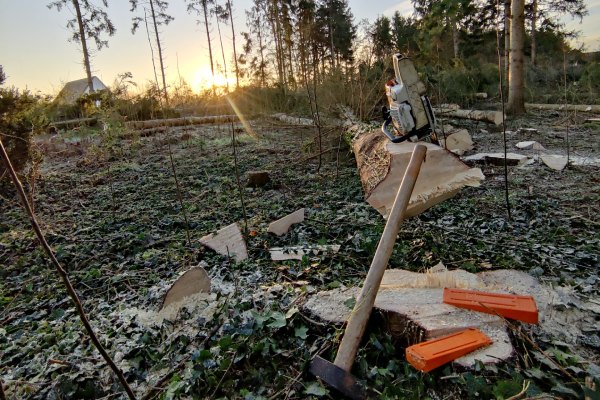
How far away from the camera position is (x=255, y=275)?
2.63 metres

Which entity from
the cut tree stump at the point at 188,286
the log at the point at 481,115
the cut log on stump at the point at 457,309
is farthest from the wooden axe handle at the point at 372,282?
the log at the point at 481,115

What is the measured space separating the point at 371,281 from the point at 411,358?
1.25 ft

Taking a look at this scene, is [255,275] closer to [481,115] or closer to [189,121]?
[481,115]

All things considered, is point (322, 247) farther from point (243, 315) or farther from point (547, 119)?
point (547, 119)

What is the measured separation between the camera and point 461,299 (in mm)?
1779

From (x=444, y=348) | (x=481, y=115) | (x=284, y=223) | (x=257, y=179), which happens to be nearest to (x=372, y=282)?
(x=444, y=348)

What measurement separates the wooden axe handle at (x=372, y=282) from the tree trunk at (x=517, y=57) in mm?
8745

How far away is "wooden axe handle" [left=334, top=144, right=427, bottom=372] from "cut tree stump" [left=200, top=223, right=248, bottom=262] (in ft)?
4.72

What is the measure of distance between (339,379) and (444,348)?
0.45 meters

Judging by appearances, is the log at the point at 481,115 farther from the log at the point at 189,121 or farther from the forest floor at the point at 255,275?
the log at the point at 189,121

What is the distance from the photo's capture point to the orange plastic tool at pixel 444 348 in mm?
1461

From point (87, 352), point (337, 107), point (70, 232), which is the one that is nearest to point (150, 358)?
point (87, 352)

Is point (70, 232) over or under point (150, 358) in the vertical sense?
over

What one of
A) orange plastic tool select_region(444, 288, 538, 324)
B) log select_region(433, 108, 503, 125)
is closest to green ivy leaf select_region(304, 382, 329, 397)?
orange plastic tool select_region(444, 288, 538, 324)
